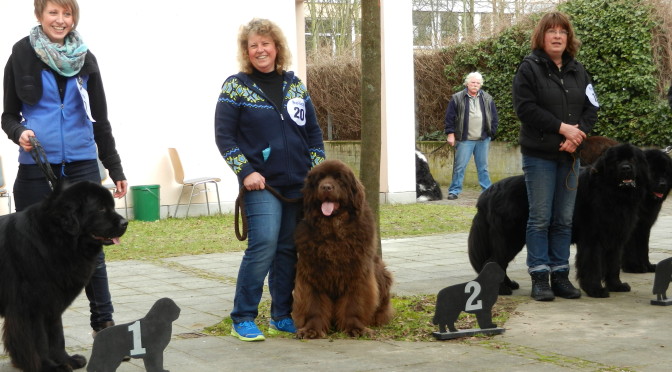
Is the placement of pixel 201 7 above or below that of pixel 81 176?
above

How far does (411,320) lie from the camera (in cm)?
577

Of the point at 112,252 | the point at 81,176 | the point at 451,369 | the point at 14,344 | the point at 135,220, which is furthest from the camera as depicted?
the point at 135,220

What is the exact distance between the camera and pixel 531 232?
647 centimetres

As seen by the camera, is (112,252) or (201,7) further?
(201,7)

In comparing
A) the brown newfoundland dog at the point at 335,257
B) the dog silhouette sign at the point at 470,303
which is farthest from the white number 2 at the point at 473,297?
the brown newfoundland dog at the point at 335,257

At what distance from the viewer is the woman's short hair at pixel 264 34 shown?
5.23 metres

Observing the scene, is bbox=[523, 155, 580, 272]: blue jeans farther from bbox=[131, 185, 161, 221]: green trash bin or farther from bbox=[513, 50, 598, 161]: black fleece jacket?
bbox=[131, 185, 161, 221]: green trash bin

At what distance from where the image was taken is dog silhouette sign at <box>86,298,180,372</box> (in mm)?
4172

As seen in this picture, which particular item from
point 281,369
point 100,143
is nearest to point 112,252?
point 100,143

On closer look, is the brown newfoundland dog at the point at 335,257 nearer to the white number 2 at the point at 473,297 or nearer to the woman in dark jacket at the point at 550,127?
the white number 2 at the point at 473,297

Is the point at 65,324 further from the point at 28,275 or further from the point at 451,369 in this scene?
the point at 451,369

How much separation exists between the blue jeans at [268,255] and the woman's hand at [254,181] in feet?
0.23

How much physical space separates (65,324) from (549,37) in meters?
3.95

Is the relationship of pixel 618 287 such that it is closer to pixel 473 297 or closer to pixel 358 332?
pixel 473 297
